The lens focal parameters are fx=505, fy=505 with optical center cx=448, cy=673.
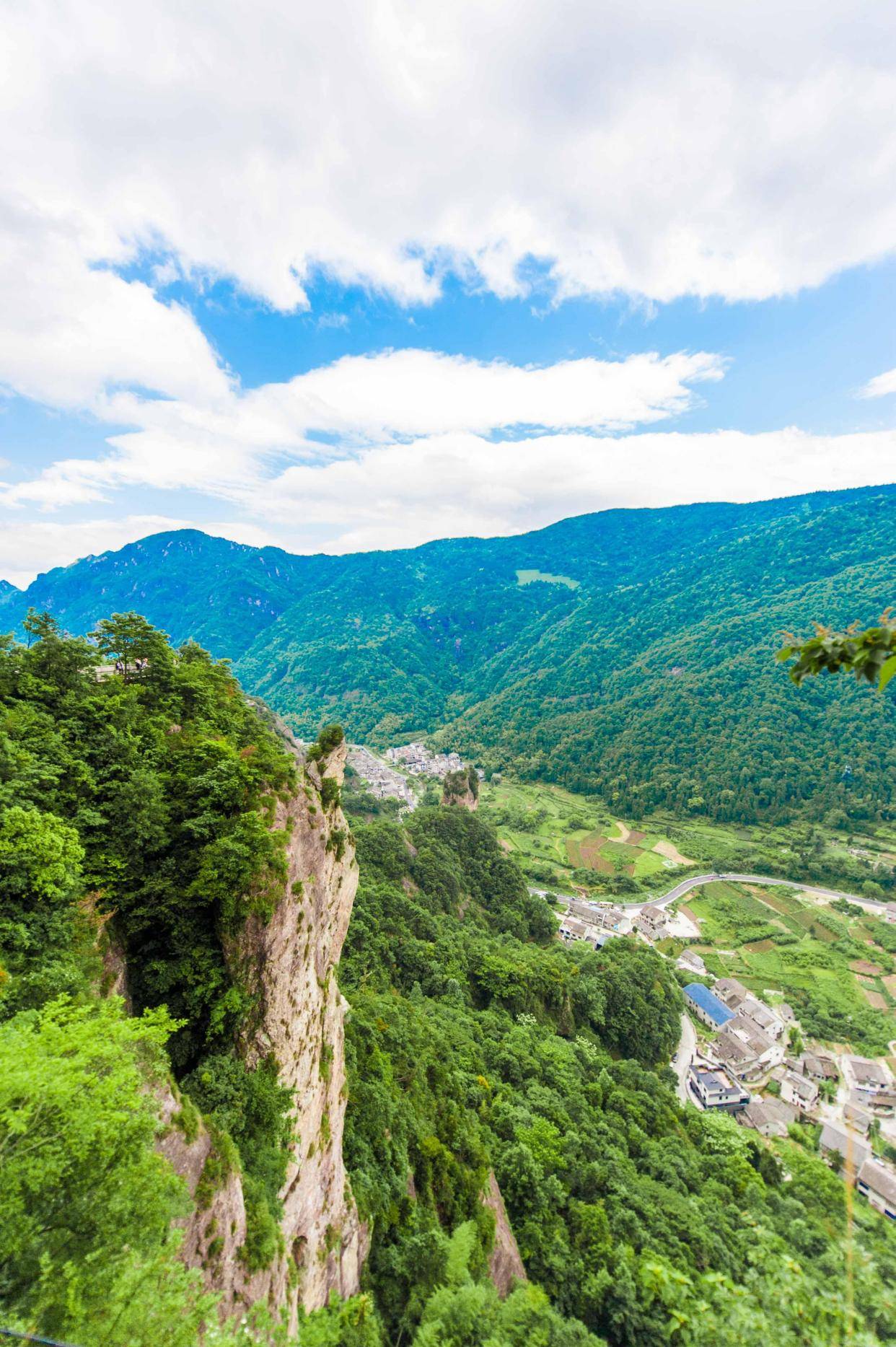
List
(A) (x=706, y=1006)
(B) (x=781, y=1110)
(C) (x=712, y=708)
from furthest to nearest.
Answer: (C) (x=712, y=708) < (A) (x=706, y=1006) < (B) (x=781, y=1110)

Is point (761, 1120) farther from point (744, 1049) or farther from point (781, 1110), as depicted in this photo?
point (744, 1049)

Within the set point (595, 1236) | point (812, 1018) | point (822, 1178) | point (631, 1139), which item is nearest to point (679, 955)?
point (812, 1018)

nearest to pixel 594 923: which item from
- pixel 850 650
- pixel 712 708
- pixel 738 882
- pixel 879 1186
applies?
pixel 738 882

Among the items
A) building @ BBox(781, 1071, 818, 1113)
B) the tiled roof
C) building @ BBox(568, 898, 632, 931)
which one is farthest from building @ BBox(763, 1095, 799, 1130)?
building @ BBox(568, 898, 632, 931)

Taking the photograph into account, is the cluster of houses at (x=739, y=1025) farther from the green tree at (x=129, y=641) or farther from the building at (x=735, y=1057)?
the green tree at (x=129, y=641)

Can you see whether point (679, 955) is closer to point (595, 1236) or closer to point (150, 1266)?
point (595, 1236)

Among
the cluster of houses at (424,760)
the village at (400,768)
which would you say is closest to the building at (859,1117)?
the village at (400,768)
